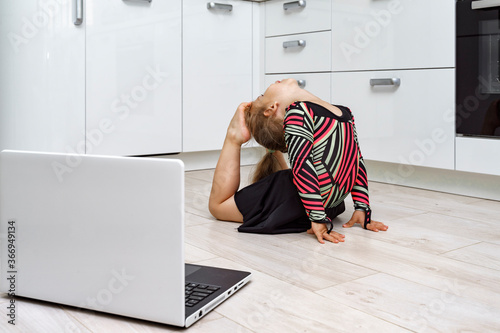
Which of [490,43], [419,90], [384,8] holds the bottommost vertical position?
[419,90]

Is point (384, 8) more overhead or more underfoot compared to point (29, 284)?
more overhead

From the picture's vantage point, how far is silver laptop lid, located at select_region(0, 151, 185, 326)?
0.88m

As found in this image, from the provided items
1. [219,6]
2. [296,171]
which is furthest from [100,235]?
[219,6]

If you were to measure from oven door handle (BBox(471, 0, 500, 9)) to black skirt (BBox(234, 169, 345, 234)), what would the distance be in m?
0.93

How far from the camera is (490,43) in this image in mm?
2010

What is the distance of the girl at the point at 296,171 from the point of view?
154 centimetres

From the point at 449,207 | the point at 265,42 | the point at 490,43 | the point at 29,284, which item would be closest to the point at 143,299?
the point at 29,284

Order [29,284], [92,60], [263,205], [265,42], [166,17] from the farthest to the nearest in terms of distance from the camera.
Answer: [265,42] → [166,17] → [92,60] → [263,205] → [29,284]

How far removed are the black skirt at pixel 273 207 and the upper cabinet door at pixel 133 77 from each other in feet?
3.13

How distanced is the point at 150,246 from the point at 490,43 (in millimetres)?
1603

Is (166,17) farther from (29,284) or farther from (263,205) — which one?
(29,284)

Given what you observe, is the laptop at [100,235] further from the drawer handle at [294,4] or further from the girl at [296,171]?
the drawer handle at [294,4]

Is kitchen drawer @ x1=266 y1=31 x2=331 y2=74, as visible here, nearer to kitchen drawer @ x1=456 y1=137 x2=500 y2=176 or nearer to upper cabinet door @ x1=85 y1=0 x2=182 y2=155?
upper cabinet door @ x1=85 y1=0 x2=182 y2=155

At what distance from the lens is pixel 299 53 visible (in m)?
2.75
